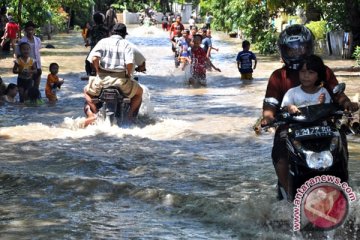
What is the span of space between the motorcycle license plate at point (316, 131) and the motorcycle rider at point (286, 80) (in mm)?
410

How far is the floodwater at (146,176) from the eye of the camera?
6371 millimetres

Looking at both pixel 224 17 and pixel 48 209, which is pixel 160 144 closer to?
pixel 48 209

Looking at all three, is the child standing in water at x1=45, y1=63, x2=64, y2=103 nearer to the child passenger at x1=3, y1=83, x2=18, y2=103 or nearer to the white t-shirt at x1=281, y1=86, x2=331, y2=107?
the child passenger at x1=3, y1=83, x2=18, y2=103

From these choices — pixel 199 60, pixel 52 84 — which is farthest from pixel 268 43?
pixel 52 84

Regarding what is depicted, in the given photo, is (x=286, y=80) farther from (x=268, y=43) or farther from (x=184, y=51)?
(x=268, y=43)

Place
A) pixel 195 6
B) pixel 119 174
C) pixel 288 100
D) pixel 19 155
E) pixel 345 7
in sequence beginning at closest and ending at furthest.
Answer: pixel 288 100 < pixel 119 174 < pixel 19 155 < pixel 345 7 < pixel 195 6

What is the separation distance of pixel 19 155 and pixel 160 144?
197 centimetres

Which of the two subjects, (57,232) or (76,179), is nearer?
(57,232)

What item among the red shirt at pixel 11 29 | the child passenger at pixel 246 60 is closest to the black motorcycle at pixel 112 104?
the child passenger at pixel 246 60

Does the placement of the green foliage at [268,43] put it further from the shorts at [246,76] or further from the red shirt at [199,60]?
the red shirt at [199,60]

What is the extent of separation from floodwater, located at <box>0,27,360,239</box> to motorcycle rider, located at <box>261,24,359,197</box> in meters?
0.37

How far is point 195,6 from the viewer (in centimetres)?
8188

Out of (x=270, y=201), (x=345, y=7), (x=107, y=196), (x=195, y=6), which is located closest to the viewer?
(x=270, y=201)

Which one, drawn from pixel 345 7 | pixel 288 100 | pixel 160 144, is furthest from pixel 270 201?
pixel 345 7
